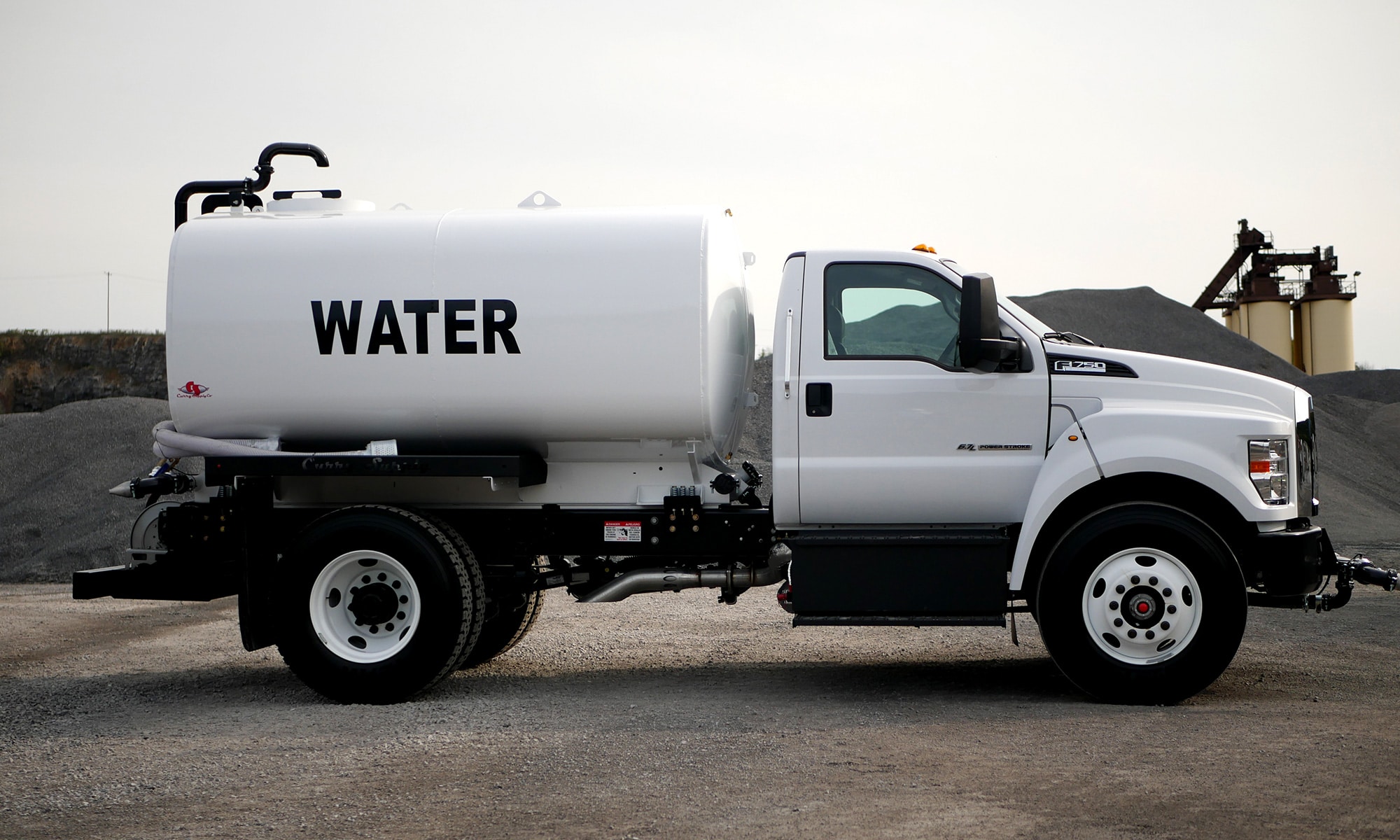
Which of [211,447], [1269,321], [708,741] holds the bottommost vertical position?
[708,741]

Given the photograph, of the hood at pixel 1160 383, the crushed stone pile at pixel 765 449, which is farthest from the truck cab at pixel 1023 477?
the crushed stone pile at pixel 765 449

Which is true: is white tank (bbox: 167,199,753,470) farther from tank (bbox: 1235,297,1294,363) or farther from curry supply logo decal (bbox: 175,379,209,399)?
tank (bbox: 1235,297,1294,363)

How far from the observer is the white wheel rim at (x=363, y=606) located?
→ 7699 mm

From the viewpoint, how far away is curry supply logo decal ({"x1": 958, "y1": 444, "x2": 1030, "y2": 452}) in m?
7.36

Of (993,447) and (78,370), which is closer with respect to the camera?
(993,447)

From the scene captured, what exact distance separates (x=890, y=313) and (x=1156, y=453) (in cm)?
185

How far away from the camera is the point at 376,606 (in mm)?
7711

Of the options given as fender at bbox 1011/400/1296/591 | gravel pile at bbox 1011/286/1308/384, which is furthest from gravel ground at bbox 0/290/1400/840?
gravel pile at bbox 1011/286/1308/384

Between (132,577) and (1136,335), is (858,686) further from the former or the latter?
(1136,335)

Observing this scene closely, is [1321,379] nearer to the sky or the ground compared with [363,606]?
nearer to the sky

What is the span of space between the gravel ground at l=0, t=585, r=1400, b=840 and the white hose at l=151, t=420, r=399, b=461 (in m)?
1.68

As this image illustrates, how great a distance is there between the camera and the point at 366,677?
7637mm

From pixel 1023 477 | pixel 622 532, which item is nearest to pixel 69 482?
pixel 622 532

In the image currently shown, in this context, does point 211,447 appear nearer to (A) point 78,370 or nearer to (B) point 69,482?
(B) point 69,482
